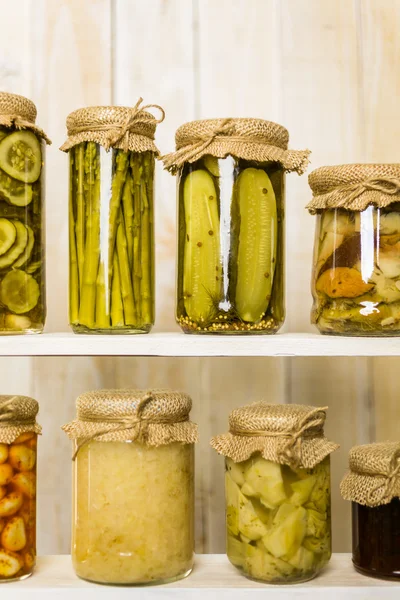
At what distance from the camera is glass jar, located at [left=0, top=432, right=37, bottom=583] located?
84 cm

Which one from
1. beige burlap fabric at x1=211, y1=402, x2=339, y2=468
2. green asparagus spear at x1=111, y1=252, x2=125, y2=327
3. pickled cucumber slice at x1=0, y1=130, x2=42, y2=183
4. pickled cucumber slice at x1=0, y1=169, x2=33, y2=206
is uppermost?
pickled cucumber slice at x1=0, y1=130, x2=42, y2=183

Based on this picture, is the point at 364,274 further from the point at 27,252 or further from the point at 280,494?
the point at 27,252

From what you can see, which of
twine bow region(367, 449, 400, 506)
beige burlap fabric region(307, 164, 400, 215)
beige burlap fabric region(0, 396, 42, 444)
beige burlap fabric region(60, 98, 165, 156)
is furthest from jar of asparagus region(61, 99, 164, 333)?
twine bow region(367, 449, 400, 506)

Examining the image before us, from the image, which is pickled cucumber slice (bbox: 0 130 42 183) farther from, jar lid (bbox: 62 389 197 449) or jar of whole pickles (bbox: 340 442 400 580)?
jar of whole pickles (bbox: 340 442 400 580)

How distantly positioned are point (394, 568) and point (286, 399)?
0.33m

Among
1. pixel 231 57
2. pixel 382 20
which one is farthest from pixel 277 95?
pixel 382 20

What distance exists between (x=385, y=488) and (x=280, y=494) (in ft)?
0.38

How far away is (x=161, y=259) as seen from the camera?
114 cm

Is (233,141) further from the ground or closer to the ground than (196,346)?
further from the ground

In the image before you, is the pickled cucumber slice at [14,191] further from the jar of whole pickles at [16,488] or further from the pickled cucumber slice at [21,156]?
the jar of whole pickles at [16,488]

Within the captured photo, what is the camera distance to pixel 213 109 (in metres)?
1.15

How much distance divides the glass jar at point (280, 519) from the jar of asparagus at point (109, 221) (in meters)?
0.22

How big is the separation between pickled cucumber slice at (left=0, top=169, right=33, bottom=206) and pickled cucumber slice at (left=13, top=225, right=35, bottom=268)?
0.03m

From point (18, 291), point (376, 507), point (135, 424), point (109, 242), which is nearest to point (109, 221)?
point (109, 242)
